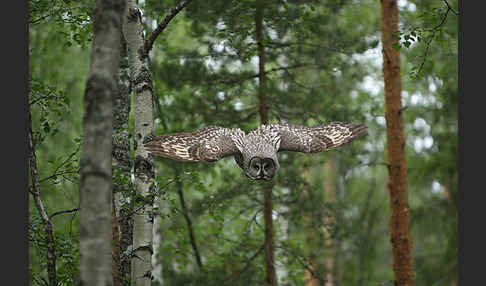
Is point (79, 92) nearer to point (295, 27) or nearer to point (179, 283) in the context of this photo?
point (179, 283)

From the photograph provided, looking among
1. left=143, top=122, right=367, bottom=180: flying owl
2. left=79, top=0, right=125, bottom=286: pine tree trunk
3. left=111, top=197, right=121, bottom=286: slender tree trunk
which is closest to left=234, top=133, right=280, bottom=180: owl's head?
left=143, top=122, right=367, bottom=180: flying owl

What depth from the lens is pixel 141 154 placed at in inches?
206

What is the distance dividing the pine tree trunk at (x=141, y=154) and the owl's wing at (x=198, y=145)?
0.61 ft

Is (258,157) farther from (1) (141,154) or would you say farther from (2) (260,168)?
(1) (141,154)

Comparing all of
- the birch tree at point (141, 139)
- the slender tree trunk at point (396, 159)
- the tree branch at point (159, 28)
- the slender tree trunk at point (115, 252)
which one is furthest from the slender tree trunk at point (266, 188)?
the slender tree trunk at point (115, 252)

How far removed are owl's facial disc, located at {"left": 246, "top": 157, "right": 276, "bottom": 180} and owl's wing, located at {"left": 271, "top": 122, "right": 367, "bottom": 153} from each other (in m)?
0.37

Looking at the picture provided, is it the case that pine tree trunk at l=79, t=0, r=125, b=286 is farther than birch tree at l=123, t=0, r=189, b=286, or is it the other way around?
birch tree at l=123, t=0, r=189, b=286

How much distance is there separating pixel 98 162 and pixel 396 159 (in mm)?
5943

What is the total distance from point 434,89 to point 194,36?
29.8 ft

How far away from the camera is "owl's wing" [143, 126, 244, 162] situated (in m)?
5.62

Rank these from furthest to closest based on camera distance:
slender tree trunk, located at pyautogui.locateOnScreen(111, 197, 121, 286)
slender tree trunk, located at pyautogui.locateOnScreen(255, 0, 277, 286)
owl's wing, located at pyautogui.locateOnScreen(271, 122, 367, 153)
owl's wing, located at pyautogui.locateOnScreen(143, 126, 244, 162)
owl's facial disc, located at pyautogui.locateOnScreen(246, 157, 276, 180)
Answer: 1. slender tree trunk, located at pyautogui.locateOnScreen(255, 0, 277, 286)
2. owl's wing, located at pyautogui.locateOnScreen(271, 122, 367, 153)
3. owl's facial disc, located at pyautogui.locateOnScreen(246, 157, 276, 180)
4. owl's wing, located at pyautogui.locateOnScreen(143, 126, 244, 162)
5. slender tree trunk, located at pyautogui.locateOnScreen(111, 197, 121, 286)

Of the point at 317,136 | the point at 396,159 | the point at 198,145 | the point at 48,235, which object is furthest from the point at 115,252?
the point at 396,159

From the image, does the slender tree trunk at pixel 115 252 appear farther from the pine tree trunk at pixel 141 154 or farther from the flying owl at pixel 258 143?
the flying owl at pixel 258 143

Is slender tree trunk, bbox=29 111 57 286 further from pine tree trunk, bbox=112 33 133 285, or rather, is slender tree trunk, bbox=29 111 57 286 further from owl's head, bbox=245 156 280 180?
owl's head, bbox=245 156 280 180
